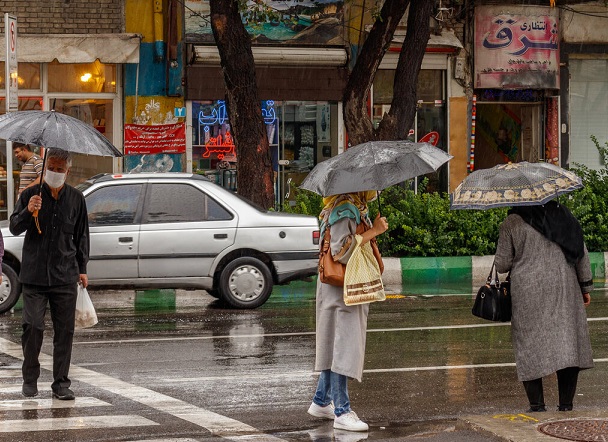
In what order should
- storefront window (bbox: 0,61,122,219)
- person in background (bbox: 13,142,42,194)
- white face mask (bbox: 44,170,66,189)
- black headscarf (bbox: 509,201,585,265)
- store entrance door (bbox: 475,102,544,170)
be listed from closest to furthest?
black headscarf (bbox: 509,201,585,265), white face mask (bbox: 44,170,66,189), person in background (bbox: 13,142,42,194), storefront window (bbox: 0,61,122,219), store entrance door (bbox: 475,102,544,170)

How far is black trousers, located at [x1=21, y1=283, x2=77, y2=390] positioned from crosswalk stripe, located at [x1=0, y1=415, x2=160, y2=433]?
0.73 meters

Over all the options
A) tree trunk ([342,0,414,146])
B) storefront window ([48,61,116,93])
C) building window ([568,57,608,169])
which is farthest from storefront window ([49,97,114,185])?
building window ([568,57,608,169])

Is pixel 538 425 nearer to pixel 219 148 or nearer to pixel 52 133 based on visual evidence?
pixel 52 133

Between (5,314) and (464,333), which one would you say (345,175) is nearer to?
(464,333)

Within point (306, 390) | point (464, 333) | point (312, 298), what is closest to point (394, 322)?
point (464, 333)

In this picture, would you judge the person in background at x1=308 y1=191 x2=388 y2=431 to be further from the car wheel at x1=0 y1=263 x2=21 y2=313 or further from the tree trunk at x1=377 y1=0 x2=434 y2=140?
the tree trunk at x1=377 y1=0 x2=434 y2=140

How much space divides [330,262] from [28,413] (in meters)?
2.34

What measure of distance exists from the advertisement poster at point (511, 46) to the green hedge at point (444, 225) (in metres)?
5.68

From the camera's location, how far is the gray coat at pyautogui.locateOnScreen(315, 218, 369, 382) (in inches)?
285

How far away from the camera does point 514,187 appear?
7.34 metres

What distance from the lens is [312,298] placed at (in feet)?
48.9

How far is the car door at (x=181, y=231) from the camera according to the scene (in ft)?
43.8

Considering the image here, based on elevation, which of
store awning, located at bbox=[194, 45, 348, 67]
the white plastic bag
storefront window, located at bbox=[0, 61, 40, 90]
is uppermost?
store awning, located at bbox=[194, 45, 348, 67]

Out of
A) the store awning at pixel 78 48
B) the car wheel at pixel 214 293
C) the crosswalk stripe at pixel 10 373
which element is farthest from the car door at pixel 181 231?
the store awning at pixel 78 48
